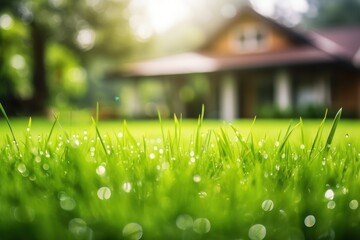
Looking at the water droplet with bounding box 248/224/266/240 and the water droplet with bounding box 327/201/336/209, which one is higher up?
the water droplet with bounding box 248/224/266/240

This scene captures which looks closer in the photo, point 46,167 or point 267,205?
point 267,205

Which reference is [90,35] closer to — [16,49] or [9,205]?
[16,49]

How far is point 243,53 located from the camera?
83.2 ft

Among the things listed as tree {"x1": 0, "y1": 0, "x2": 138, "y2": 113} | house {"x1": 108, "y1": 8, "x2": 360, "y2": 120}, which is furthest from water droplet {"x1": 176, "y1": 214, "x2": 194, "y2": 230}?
tree {"x1": 0, "y1": 0, "x2": 138, "y2": 113}

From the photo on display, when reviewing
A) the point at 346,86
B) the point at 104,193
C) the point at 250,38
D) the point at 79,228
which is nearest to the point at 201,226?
the point at 79,228

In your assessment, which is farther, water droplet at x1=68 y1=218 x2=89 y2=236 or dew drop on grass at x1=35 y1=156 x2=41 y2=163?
dew drop on grass at x1=35 y1=156 x2=41 y2=163

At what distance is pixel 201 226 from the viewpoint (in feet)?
3.21

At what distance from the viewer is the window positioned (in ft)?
82.1

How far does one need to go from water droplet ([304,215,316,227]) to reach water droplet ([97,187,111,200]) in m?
0.48

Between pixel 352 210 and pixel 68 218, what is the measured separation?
2.30 feet

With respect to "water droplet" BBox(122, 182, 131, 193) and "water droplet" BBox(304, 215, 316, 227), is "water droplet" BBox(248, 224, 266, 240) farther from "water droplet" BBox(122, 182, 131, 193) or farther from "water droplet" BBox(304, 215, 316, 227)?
"water droplet" BBox(122, 182, 131, 193)

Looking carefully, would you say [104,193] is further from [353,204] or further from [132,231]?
[353,204]

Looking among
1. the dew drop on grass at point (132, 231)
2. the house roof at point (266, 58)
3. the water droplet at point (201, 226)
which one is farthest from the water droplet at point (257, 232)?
the house roof at point (266, 58)

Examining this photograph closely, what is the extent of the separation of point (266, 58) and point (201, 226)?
22.6 metres
